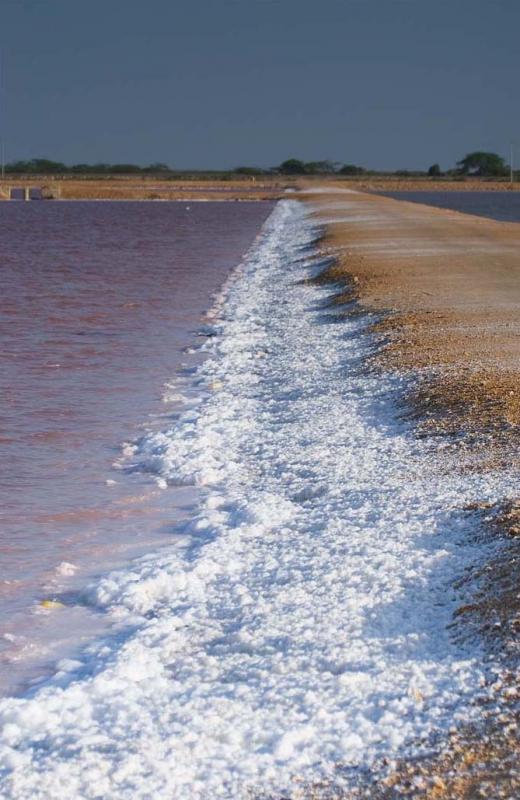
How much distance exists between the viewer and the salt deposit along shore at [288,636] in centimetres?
403

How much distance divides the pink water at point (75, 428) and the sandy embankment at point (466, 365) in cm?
183

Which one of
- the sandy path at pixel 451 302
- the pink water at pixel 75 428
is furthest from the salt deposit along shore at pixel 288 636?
the sandy path at pixel 451 302

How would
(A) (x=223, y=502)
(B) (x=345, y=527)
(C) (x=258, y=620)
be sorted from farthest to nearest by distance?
(A) (x=223, y=502) < (B) (x=345, y=527) < (C) (x=258, y=620)

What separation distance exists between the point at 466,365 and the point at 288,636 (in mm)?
5850

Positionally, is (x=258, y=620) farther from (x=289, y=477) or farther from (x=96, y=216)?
(x=96, y=216)

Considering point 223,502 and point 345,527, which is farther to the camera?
point 223,502

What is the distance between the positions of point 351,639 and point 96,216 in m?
63.3

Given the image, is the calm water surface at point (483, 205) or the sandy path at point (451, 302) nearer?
the sandy path at point (451, 302)

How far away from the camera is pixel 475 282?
18.1m

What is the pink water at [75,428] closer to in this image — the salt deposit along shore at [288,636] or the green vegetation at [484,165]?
the salt deposit along shore at [288,636]

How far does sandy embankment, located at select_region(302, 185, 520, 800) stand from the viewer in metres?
3.92

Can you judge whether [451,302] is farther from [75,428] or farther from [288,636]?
[288,636]

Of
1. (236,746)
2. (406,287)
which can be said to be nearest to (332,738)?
(236,746)

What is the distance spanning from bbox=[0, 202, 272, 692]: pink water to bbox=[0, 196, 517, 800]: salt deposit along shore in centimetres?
23
